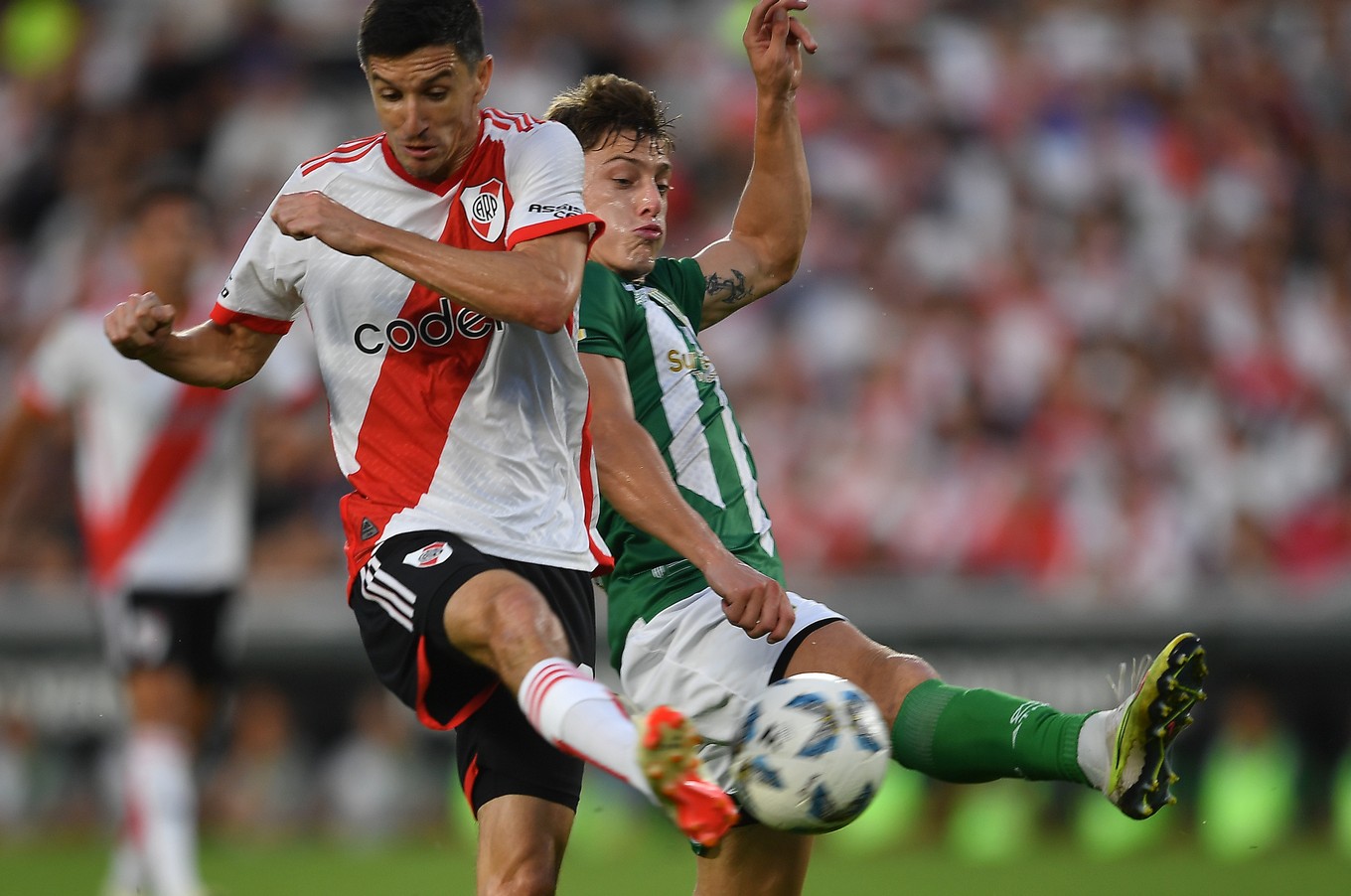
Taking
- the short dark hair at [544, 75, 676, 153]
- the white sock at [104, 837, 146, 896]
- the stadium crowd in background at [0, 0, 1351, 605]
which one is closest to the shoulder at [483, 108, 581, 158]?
the short dark hair at [544, 75, 676, 153]

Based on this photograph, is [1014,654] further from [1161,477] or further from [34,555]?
[34,555]

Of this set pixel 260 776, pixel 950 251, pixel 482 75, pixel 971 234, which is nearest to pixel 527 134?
pixel 482 75

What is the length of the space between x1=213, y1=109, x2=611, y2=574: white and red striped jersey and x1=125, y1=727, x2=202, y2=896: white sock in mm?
3538

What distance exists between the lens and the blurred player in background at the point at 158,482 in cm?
797

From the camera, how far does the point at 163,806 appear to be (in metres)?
7.65

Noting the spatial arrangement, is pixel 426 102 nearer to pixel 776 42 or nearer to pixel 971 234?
pixel 776 42

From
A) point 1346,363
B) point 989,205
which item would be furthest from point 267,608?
point 1346,363

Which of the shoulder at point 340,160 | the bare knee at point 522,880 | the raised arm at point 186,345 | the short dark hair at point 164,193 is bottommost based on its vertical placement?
the bare knee at point 522,880

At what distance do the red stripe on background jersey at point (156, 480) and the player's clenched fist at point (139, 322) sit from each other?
3.66 metres

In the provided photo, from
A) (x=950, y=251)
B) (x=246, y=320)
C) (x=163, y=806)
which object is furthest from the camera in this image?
(x=950, y=251)

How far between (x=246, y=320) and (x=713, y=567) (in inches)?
54.7

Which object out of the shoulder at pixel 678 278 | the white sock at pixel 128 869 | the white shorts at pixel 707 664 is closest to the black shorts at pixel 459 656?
the white shorts at pixel 707 664

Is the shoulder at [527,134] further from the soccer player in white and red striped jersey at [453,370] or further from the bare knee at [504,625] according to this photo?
the bare knee at [504,625]

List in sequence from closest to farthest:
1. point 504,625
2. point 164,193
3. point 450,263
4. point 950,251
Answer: point 504,625 → point 450,263 → point 164,193 → point 950,251
